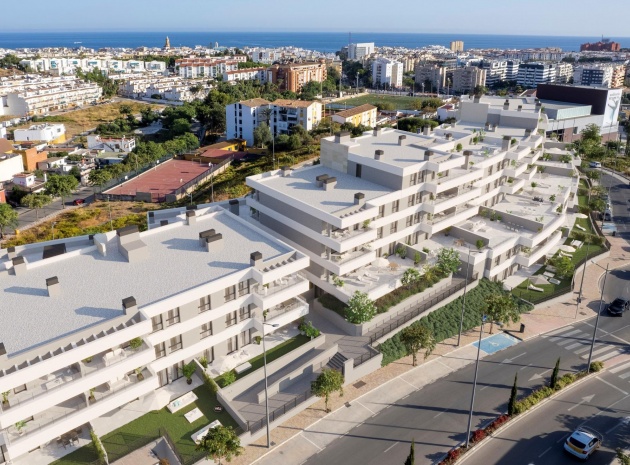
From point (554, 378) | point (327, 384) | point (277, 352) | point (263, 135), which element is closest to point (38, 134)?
point (263, 135)

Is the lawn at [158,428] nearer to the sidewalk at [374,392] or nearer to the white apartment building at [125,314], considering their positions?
the white apartment building at [125,314]

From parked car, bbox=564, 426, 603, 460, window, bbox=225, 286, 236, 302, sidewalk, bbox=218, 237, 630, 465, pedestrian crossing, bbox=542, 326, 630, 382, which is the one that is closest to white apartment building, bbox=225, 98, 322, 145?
sidewalk, bbox=218, 237, 630, 465

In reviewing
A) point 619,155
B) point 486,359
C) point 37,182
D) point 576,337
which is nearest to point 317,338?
point 486,359

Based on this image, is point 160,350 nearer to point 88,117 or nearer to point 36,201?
point 36,201

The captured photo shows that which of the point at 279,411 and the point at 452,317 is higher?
the point at 452,317

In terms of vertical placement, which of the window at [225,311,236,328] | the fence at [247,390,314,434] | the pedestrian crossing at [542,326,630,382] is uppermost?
the window at [225,311,236,328]

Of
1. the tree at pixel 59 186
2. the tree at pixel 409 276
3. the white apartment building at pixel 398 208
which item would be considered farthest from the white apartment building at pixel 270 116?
the tree at pixel 409 276

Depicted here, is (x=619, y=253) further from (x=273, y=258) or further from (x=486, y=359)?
(x=273, y=258)

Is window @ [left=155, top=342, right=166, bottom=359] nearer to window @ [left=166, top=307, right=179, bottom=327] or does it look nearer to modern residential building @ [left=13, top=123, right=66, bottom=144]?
window @ [left=166, top=307, right=179, bottom=327]
